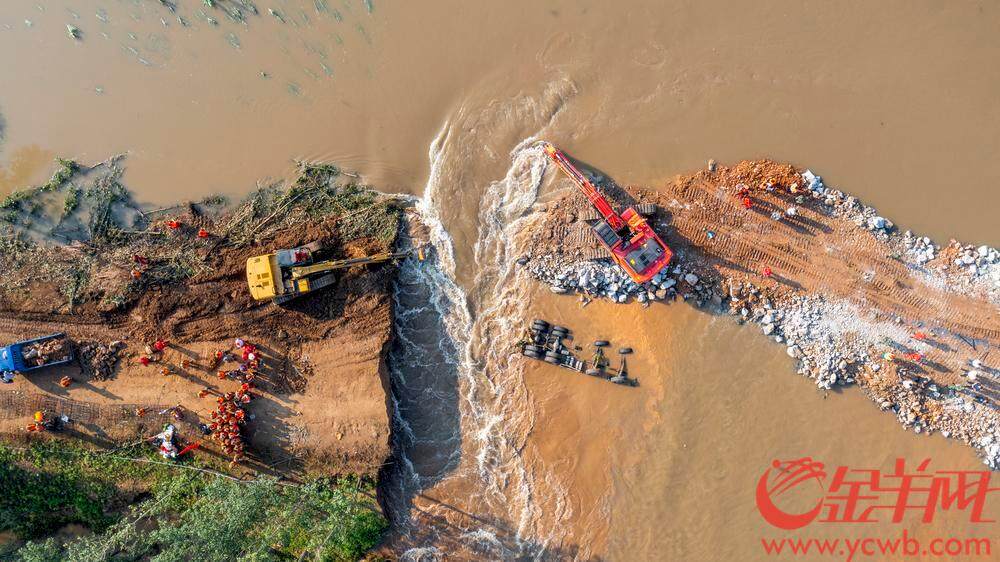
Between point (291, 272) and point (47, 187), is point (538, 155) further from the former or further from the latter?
point (47, 187)

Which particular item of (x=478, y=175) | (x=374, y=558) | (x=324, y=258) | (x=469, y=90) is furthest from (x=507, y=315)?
(x=374, y=558)

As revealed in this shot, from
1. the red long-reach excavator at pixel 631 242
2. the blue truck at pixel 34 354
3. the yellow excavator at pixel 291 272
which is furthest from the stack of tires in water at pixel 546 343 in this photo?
the blue truck at pixel 34 354

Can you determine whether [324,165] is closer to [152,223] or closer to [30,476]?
[152,223]

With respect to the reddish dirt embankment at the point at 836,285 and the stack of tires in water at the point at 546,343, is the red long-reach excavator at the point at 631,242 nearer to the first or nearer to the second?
the reddish dirt embankment at the point at 836,285

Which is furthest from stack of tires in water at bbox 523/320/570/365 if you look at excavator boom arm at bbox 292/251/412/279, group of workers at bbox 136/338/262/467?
group of workers at bbox 136/338/262/467

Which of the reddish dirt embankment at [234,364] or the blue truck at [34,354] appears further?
the reddish dirt embankment at [234,364]

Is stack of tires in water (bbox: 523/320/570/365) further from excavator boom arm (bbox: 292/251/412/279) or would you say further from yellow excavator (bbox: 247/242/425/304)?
yellow excavator (bbox: 247/242/425/304)
